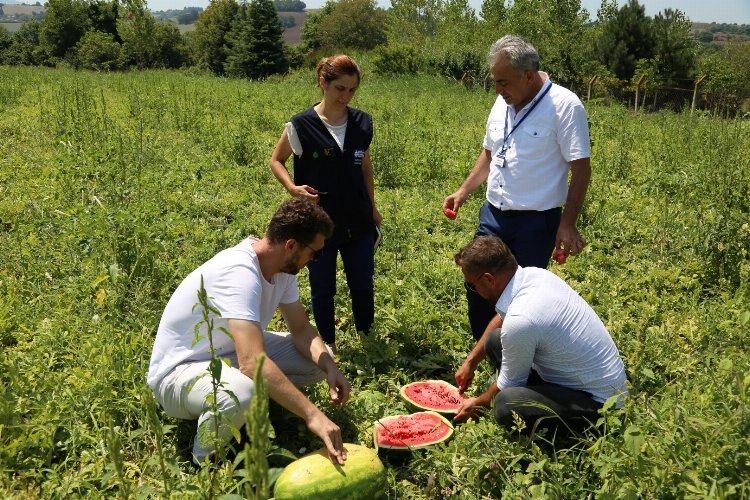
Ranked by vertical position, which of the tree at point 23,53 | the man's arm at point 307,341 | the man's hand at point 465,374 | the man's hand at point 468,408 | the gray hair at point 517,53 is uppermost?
the tree at point 23,53

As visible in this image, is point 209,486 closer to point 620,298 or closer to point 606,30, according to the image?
point 620,298

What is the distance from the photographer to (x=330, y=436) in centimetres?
283

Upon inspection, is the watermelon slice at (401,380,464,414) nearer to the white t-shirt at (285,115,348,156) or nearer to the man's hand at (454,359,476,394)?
the man's hand at (454,359,476,394)

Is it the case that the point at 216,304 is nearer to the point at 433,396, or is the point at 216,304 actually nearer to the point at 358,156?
the point at 433,396

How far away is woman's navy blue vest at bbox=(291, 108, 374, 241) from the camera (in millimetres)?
4113

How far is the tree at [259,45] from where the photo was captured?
40.4 m

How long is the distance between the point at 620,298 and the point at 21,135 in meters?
10.3

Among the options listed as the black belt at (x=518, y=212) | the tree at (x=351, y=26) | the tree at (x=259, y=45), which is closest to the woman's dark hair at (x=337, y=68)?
the black belt at (x=518, y=212)

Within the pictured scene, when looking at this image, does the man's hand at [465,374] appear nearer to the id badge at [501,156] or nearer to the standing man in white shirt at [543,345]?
the standing man in white shirt at [543,345]

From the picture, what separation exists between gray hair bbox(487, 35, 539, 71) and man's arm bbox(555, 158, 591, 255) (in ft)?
2.11

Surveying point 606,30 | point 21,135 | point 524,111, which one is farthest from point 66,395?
point 606,30

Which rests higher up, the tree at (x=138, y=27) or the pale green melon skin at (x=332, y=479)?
the tree at (x=138, y=27)

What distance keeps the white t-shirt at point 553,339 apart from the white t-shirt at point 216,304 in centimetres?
131

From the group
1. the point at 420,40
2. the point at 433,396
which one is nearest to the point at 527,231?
the point at 433,396
